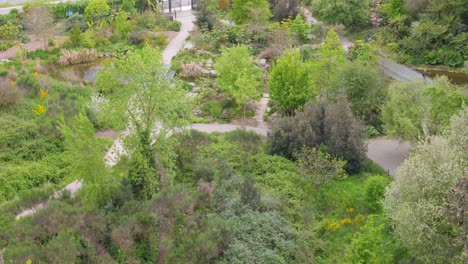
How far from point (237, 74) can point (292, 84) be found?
3460mm

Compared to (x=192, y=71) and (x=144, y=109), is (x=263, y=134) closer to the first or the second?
(x=144, y=109)

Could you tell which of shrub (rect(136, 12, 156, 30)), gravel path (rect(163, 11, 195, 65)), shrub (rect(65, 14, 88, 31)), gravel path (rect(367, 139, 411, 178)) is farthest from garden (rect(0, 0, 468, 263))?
shrub (rect(65, 14, 88, 31))

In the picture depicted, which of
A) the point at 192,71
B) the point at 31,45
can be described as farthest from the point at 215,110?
the point at 31,45

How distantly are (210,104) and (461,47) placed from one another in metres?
21.1

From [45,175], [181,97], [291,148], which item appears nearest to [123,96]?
[181,97]

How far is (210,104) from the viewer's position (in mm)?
30656

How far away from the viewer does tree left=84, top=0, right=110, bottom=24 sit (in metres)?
45.8

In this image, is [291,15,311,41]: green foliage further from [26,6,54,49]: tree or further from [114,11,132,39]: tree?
[26,6,54,49]: tree

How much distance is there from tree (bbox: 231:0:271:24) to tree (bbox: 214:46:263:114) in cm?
1304

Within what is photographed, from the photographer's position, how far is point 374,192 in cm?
2131

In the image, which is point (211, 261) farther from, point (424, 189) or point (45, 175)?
point (45, 175)

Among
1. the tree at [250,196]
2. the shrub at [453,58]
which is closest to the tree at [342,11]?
the shrub at [453,58]

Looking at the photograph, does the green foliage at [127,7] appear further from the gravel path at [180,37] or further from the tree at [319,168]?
the tree at [319,168]

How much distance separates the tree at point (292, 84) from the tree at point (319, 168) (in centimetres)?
469
